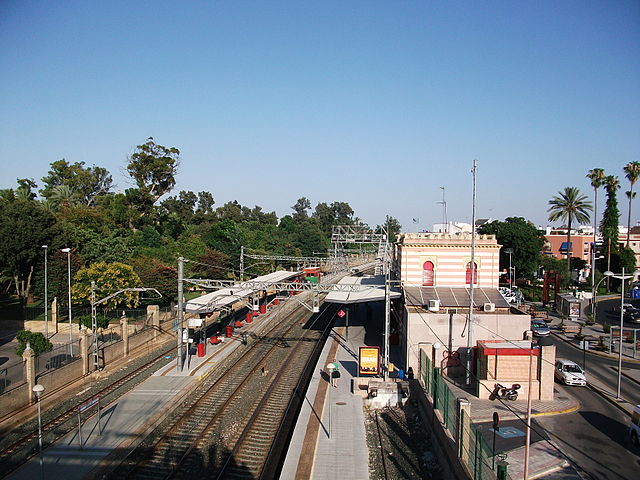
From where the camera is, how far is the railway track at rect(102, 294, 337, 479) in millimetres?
15273

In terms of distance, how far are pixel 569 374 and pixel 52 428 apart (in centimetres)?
2314

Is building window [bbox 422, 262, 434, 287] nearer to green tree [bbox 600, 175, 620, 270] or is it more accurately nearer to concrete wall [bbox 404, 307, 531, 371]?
concrete wall [bbox 404, 307, 531, 371]

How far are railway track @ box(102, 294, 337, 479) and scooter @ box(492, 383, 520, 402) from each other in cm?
893

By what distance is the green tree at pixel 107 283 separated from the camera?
3591 centimetres

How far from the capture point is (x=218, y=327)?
3662 centimetres

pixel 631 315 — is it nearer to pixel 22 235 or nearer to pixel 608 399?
pixel 608 399

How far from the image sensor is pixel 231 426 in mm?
18812

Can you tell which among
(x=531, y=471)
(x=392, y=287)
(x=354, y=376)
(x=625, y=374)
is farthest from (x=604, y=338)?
(x=531, y=471)

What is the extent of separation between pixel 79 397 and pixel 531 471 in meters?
18.8

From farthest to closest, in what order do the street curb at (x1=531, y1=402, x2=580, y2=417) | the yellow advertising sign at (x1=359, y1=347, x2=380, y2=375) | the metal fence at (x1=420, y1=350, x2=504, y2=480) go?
1. the yellow advertising sign at (x1=359, y1=347, x2=380, y2=375)
2. the street curb at (x1=531, y1=402, x2=580, y2=417)
3. the metal fence at (x1=420, y1=350, x2=504, y2=480)

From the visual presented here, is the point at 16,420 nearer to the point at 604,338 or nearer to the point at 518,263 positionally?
the point at 604,338

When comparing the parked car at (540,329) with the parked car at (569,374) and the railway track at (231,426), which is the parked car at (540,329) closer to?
the parked car at (569,374)

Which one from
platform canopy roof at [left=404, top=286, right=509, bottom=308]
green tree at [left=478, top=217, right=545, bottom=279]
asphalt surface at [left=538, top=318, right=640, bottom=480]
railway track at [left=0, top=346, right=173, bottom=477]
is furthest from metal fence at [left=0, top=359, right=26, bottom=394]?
green tree at [left=478, top=217, right=545, bottom=279]

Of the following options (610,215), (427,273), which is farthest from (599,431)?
(610,215)
